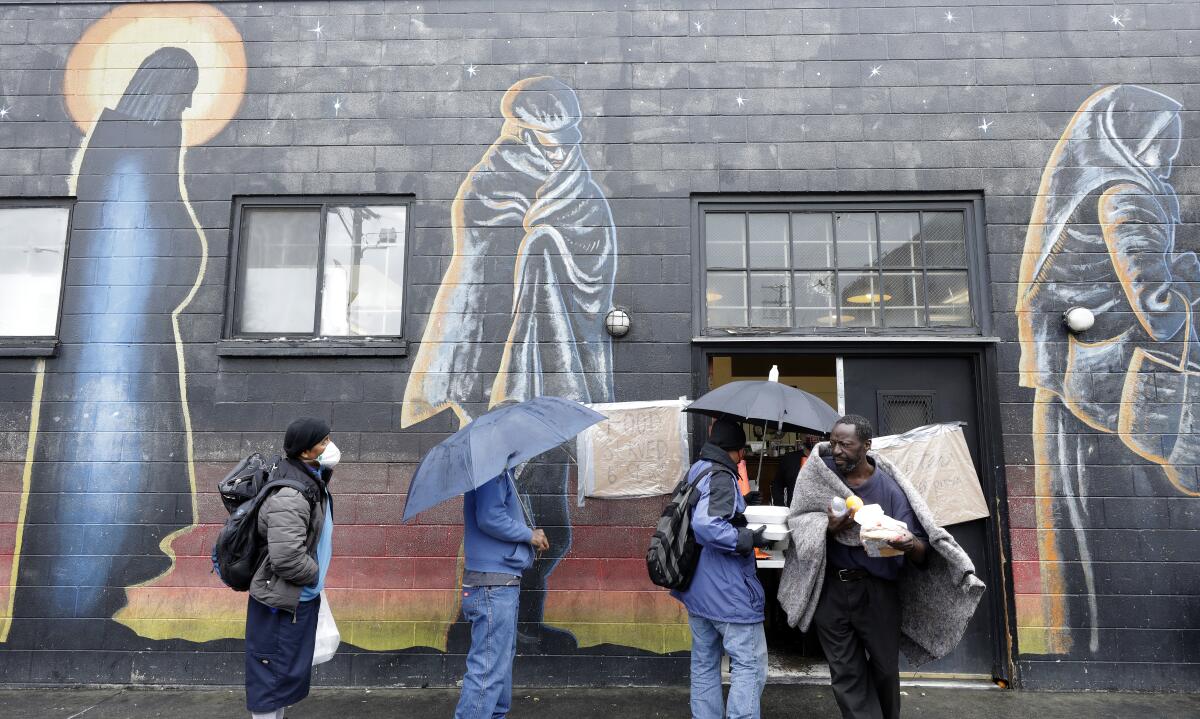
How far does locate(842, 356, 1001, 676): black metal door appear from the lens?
17.2ft

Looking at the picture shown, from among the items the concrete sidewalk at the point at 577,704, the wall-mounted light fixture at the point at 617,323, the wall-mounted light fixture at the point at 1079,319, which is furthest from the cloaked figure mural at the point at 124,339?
the wall-mounted light fixture at the point at 1079,319

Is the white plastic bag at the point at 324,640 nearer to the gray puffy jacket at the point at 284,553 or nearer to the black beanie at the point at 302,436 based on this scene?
the gray puffy jacket at the point at 284,553

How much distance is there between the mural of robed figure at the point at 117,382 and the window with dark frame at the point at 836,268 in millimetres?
4226

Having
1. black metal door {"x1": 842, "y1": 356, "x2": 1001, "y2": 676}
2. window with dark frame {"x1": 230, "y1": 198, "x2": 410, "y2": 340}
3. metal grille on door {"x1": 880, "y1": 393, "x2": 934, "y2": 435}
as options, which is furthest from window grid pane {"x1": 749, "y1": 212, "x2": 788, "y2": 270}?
window with dark frame {"x1": 230, "y1": 198, "x2": 410, "y2": 340}

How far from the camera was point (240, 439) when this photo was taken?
5332 millimetres

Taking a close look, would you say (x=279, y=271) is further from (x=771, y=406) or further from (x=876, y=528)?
(x=876, y=528)

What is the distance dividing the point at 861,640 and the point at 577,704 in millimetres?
2115

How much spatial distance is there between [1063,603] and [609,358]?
12.0 ft

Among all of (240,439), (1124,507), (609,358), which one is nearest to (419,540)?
(240,439)

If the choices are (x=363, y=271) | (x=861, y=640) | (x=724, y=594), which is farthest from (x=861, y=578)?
(x=363, y=271)

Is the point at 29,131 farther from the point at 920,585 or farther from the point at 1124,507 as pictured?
the point at 1124,507

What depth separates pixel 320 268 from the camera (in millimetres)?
5594

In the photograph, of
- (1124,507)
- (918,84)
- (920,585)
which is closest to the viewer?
(920,585)

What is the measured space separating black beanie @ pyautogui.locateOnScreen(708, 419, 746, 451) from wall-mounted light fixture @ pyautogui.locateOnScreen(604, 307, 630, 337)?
160cm
